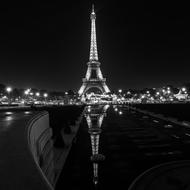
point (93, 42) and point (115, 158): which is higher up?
point (93, 42)

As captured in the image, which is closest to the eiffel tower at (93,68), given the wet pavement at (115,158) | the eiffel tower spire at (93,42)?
the eiffel tower spire at (93,42)

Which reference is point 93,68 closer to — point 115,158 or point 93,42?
point 93,42

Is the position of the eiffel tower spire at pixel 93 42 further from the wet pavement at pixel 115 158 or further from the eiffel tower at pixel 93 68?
the wet pavement at pixel 115 158

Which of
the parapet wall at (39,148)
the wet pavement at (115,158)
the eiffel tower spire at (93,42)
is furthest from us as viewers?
the eiffel tower spire at (93,42)

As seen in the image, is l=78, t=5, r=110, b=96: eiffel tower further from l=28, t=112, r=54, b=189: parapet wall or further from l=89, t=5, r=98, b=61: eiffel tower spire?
l=28, t=112, r=54, b=189: parapet wall

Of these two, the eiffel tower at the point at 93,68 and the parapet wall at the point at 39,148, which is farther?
the eiffel tower at the point at 93,68

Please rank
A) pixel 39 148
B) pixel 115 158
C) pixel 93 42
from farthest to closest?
pixel 93 42, pixel 115 158, pixel 39 148

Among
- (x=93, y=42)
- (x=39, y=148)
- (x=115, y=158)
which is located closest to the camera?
(x=39, y=148)

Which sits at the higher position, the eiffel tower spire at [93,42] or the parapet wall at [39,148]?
the eiffel tower spire at [93,42]

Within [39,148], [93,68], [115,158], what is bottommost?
[115,158]

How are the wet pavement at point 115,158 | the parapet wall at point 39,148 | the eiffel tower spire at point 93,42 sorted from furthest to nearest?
1. the eiffel tower spire at point 93,42
2. the wet pavement at point 115,158
3. the parapet wall at point 39,148

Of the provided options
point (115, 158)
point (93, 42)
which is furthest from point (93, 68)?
point (115, 158)

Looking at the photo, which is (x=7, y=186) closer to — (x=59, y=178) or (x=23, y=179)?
(x=23, y=179)

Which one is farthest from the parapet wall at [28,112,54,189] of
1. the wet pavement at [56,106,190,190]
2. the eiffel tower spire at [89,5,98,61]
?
the eiffel tower spire at [89,5,98,61]
